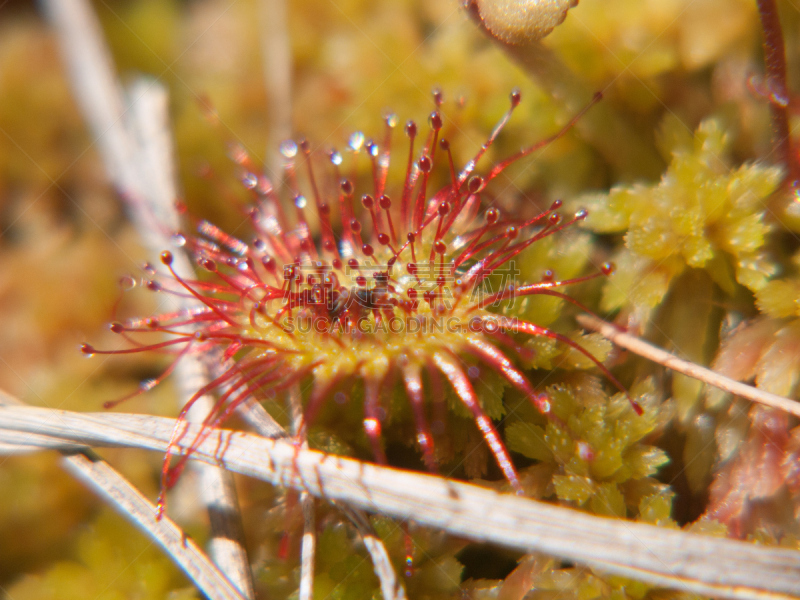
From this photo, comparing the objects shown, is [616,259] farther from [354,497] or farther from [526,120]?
[354,497]

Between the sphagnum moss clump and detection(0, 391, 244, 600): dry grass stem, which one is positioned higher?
the sphagnum moss clump

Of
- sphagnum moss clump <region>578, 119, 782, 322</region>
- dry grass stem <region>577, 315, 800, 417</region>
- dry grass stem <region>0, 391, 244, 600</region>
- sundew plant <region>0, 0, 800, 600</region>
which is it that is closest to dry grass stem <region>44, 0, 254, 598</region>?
sundew plant <region>0, 0, 800, 600</region>

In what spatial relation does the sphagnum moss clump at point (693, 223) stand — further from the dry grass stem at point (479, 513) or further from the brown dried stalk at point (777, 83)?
the dry grass stem at point (479, 513)

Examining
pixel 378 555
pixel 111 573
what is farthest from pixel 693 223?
pixel 111 573

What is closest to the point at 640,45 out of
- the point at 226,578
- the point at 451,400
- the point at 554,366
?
the point at 554,366

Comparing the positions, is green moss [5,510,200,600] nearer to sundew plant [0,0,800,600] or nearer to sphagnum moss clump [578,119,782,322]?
sundew plant [0,0,800,600]

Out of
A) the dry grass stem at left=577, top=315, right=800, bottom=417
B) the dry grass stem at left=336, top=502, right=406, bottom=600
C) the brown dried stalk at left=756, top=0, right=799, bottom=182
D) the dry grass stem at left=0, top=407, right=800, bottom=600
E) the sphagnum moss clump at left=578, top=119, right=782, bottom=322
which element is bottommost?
the dry grass stem at left=336, top=502, right=406, bottom=600

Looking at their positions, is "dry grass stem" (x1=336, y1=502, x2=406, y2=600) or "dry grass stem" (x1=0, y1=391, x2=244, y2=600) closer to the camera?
"dry grass stem" (x1=336, y1=502, x2=406, y2=600)
